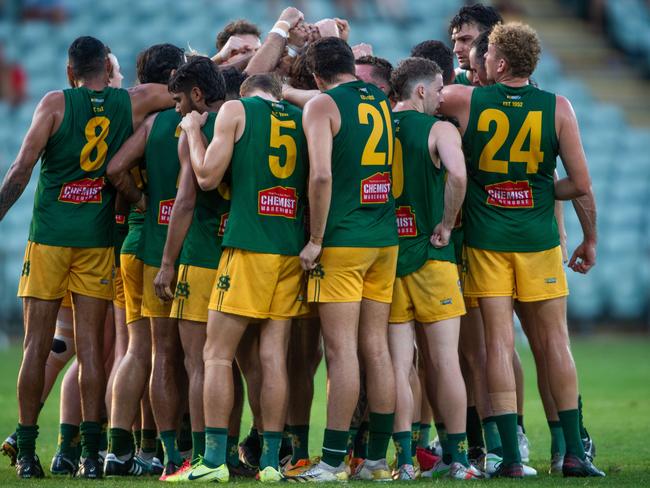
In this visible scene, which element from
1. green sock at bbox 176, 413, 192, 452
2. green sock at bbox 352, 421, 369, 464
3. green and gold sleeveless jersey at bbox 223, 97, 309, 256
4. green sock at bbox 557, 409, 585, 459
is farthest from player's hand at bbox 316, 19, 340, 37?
green sock at bbox 557, 409, 585, 459

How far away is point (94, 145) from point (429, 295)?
8.21ft

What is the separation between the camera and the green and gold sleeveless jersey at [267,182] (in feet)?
24.9

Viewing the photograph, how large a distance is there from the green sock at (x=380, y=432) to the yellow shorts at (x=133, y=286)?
69.6 inches

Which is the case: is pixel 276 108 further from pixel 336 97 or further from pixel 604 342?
pixel 604 342

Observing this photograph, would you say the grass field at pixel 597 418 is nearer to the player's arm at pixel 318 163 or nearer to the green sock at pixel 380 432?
the green sock at pixel 380 432

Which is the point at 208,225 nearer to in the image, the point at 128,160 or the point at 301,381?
the point at 128,160

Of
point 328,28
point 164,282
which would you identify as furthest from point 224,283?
point 328,28

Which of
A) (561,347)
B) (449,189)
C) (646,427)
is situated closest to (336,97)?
(449,189)

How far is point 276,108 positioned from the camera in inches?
304

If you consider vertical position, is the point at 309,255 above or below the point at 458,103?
below

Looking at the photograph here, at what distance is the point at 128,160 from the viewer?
27.0 feet

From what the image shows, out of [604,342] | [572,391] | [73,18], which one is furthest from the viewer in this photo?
[73,18]

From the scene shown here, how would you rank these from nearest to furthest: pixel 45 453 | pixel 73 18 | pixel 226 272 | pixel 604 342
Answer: pixel 226 272, pixel 45 453, pixel 604 342, pixel 73 18

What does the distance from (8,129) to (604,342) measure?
10.7 meters
